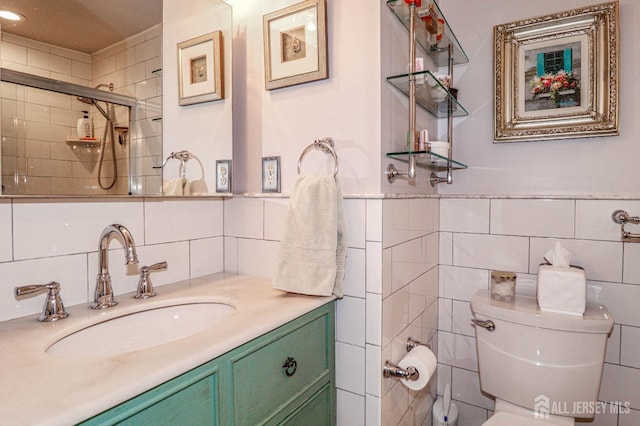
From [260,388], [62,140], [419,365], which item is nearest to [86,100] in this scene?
[62,140]

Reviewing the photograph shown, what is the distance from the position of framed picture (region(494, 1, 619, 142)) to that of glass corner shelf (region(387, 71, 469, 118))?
0.19 m

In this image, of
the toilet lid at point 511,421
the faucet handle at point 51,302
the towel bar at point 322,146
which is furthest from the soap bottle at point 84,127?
the toilet lid at point 511,421

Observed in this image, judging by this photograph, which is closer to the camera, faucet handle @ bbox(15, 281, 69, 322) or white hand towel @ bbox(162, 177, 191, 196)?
faucet handle @ bbox(15, 281, 69, 322)

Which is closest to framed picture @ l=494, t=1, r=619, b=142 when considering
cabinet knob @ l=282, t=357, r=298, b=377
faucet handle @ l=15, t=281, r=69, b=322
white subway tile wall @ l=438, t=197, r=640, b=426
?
white subway tile wall @ l=438, t=197, r=640, b=426

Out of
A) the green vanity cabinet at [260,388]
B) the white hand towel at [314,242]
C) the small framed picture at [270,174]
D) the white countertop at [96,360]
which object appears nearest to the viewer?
the white countertop at [96,360]

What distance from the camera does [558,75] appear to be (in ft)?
4.69

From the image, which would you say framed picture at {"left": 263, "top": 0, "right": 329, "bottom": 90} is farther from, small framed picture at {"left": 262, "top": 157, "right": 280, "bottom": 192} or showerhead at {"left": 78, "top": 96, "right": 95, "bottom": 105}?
showerhead at {"left": 78, "top": 96, "right": 95, "bottom": 105}

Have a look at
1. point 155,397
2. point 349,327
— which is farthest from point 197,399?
point 349,327

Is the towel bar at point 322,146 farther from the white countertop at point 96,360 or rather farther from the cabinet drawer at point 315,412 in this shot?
the cabinet drawer at point 315,412

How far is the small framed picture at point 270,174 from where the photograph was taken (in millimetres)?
1318

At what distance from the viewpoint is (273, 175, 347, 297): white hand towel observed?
42.6 inches

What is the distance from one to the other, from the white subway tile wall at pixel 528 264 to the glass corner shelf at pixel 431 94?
40 cm

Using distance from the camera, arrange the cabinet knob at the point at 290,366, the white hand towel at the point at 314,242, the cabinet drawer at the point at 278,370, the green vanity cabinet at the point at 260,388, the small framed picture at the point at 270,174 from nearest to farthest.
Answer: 1. the green vanity cabinet at the point at 260,388
2. the cabinet drawer at the point at 278,370
3. the cabinet knob at the point at 290,366
4. the white hand towel at the point at 314,242
5. the small framed picture at the point at 270,174

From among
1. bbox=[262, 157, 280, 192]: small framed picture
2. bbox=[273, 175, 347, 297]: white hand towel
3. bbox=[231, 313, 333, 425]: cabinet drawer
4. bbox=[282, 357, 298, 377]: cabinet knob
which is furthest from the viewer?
bbox=[262, 157, 280, 192]: small framed picture
